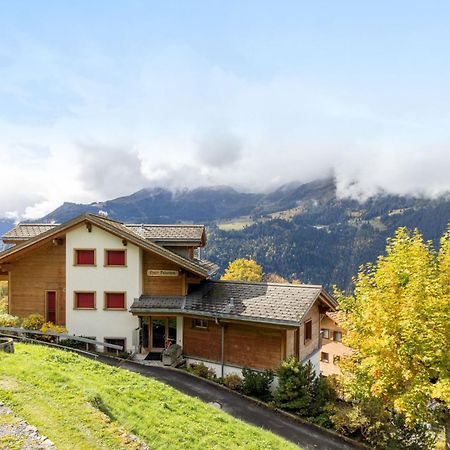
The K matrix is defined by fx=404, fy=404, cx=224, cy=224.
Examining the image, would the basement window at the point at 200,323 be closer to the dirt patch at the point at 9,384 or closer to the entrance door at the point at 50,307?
the entrance door at the point at 50,307

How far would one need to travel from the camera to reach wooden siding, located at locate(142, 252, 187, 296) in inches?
1053

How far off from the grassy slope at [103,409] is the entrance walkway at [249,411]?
3949 millimetres

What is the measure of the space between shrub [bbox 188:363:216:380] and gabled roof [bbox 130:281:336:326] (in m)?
3.00

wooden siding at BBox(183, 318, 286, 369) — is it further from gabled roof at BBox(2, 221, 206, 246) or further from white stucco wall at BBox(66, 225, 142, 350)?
gabled roof at BBox(2, 221, 206, 246)

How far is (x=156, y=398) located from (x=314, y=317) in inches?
613

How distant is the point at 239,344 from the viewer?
2369cm

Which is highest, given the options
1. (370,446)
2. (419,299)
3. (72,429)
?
(419,299)

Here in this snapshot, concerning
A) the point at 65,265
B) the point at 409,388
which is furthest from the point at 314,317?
the point at 65,265

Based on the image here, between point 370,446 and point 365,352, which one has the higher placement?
point 365,352

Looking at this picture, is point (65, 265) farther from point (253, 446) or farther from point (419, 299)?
point (419, 299)

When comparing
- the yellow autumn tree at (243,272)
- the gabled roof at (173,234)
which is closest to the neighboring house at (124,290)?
the gabled roof at (173,234)

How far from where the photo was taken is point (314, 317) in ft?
89.5

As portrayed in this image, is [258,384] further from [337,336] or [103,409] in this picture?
[337,336]

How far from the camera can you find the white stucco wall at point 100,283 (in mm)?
26828
